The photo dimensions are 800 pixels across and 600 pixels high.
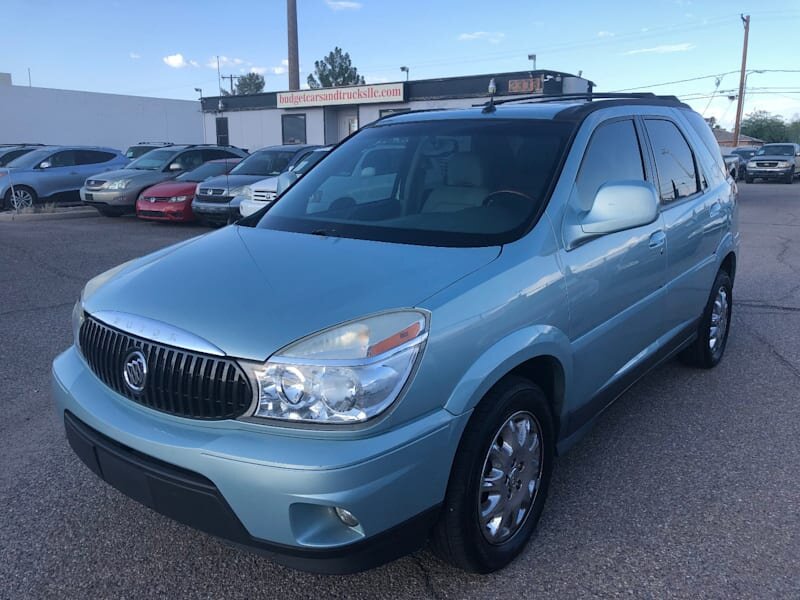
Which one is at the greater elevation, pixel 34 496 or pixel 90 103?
pixel 90 103

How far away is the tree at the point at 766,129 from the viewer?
7706cm

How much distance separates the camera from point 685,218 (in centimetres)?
423

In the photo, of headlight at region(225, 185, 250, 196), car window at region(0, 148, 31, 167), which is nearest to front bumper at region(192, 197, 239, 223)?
headlight at region(225, 185, 250, 196)

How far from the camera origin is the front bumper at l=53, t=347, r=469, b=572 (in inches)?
82.7

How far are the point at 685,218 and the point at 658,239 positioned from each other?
568 mm

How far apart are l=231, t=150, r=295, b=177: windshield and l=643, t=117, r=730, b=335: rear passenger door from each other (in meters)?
9.54

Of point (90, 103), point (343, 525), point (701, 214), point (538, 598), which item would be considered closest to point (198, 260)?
point (343, 525)

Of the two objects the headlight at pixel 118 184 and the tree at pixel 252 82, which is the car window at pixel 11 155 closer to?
A: the headlight at pixel 118 184

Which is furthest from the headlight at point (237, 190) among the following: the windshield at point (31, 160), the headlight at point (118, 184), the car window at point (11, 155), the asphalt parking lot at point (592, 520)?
the car window at point (11, 155)

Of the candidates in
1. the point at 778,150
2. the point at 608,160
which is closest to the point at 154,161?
the point at 608,160

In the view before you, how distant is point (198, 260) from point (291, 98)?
32659mm

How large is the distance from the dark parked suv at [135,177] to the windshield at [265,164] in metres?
2.12

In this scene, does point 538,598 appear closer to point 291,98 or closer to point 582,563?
point 582,563

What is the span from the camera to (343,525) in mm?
2193
